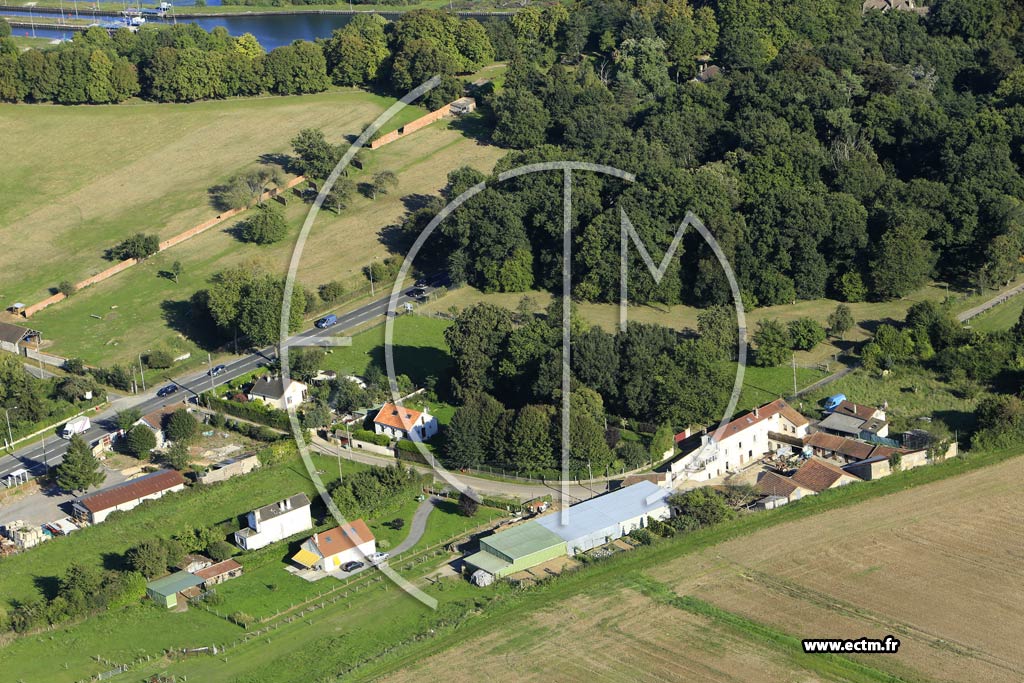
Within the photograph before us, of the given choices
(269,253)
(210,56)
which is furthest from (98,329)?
(210,56)

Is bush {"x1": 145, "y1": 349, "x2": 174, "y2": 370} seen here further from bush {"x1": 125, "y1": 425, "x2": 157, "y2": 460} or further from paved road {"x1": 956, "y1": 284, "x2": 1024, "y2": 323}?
paved road {"x1": 956, "y1": 284, "x2": 1024, "y2": 323}

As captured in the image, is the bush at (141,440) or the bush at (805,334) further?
the bush at (805,334)

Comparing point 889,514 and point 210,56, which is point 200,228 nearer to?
point 210,56

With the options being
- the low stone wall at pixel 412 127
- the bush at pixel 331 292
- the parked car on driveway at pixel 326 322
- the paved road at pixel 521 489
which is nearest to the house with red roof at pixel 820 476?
the paved road at pixel 521 489

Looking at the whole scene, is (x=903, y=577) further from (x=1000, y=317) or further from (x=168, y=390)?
(x=168, y=390)

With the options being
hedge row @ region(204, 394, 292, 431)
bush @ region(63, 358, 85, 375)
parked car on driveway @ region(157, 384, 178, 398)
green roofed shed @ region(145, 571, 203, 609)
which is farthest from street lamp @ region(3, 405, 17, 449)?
green roofed shed @ region(145, 571, 203, 609)

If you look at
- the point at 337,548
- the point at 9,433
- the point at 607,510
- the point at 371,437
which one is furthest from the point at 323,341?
the point at 607,510

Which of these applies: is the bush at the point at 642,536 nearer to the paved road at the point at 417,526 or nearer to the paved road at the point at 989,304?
the paved road at the point at 417,526
